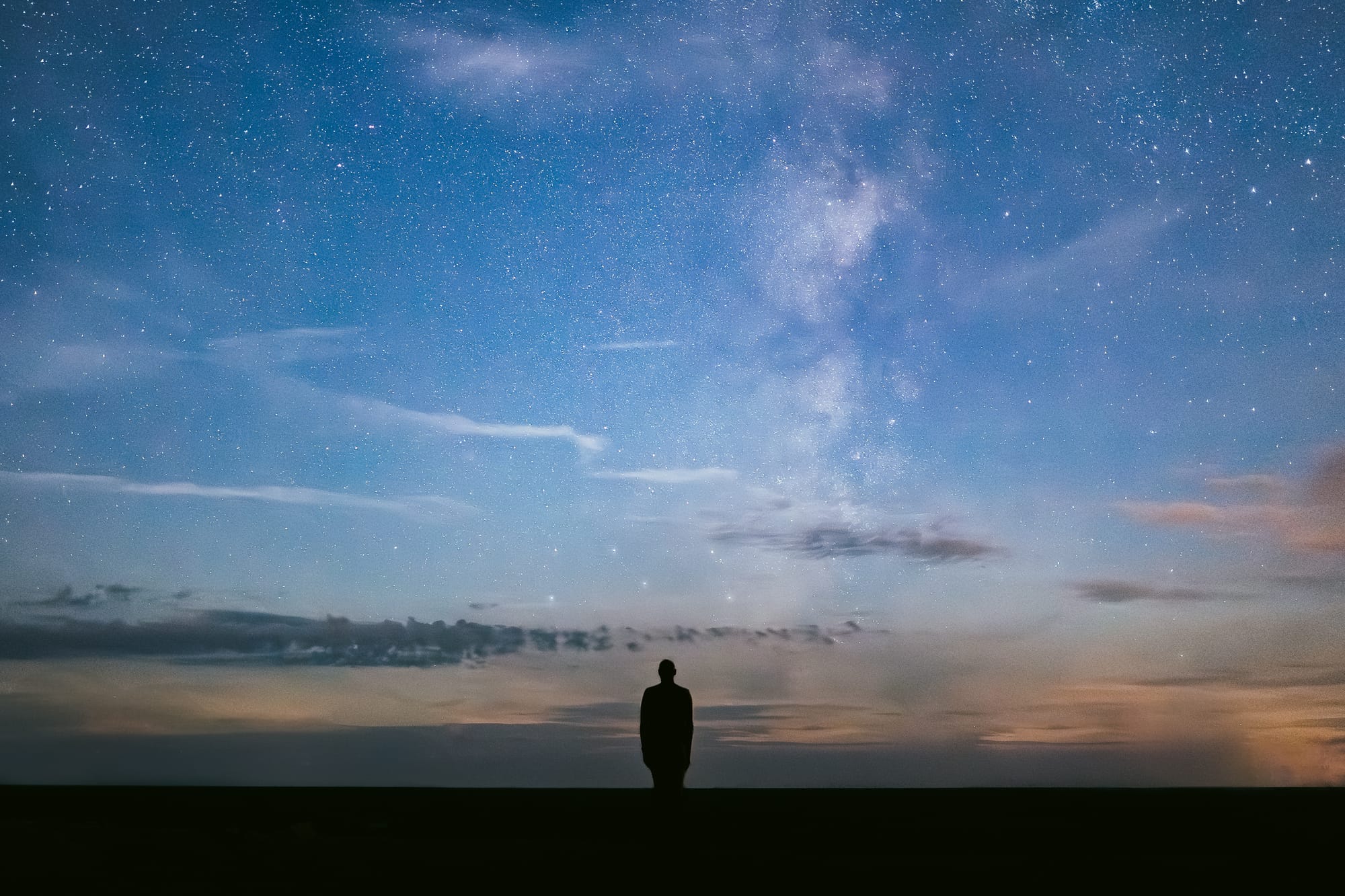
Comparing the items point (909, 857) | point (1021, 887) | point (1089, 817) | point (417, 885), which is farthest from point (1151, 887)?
point (1089, 817)

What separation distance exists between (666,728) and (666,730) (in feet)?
0.09

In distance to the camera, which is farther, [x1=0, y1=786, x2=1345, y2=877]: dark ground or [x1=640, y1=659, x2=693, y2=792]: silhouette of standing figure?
[x1=640, y1=659, x2=693, y2=792]: silhouette of standing figure

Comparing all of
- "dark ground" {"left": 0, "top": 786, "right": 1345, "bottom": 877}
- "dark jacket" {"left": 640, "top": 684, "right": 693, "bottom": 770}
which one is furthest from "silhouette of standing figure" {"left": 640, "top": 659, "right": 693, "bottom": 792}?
"dark ground" {"left": 0, "top": 786, "right": 1345, "bottom": 877}

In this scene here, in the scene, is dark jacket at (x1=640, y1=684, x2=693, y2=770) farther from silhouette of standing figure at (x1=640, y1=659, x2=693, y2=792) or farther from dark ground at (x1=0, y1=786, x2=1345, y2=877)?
dark ground at (x1=0, y1=786, x2=1345, y2=877)

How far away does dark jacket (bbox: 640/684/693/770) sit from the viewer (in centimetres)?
1134

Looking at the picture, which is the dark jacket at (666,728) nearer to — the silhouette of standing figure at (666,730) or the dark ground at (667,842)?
the silhouette of standing figure at (666,730)

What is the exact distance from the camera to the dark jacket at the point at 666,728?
1134 centimetres

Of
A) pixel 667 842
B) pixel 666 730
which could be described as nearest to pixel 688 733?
pixel 666 730

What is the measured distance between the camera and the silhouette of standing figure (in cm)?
1134

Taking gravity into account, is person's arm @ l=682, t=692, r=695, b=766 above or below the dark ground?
above

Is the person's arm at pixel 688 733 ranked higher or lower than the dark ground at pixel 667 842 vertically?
higher

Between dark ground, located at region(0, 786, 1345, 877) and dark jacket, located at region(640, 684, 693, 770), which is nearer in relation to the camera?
dark ground, located at region(0, 786, 1345, 877)

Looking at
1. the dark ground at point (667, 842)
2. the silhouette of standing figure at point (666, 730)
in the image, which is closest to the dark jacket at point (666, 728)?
the silhouette of standing figure at point (666, 730)

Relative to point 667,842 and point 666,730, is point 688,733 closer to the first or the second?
point 666,730
